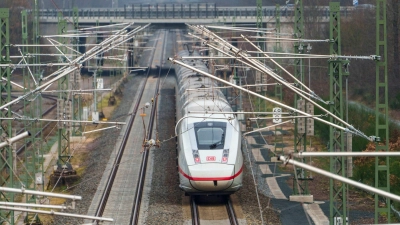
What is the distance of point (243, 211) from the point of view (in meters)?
21.6

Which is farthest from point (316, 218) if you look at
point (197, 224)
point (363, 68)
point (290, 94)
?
point (363, 68)

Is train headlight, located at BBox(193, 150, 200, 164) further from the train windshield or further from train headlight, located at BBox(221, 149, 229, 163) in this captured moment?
train headlight, located at BBox(221, 149, 229, 163)

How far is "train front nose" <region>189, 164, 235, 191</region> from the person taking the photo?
20766 mm

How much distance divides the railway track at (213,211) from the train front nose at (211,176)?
81cm

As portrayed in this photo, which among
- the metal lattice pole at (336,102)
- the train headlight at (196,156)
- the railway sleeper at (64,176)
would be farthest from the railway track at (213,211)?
the railway sleeper at (64,176)

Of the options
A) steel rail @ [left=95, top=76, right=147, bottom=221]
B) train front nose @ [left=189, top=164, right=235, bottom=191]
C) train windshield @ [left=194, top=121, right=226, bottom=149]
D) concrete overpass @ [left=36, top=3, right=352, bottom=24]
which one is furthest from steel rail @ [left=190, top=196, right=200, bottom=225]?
concrete overpass @ [left=36, top=3, right=352, bottom=24]

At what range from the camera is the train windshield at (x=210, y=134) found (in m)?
21.6

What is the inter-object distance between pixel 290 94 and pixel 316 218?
23901 millimetres

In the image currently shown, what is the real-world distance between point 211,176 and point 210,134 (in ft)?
5.42

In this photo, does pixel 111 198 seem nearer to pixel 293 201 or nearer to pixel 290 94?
pixel 293 201

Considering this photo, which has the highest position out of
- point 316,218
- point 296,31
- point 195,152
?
point 296,31

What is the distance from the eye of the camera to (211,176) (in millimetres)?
20750

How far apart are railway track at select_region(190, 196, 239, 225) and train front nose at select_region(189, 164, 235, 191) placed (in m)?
0.81

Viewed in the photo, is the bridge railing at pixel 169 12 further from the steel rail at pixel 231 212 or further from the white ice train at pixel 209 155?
the steel rail at pixel 231 212
